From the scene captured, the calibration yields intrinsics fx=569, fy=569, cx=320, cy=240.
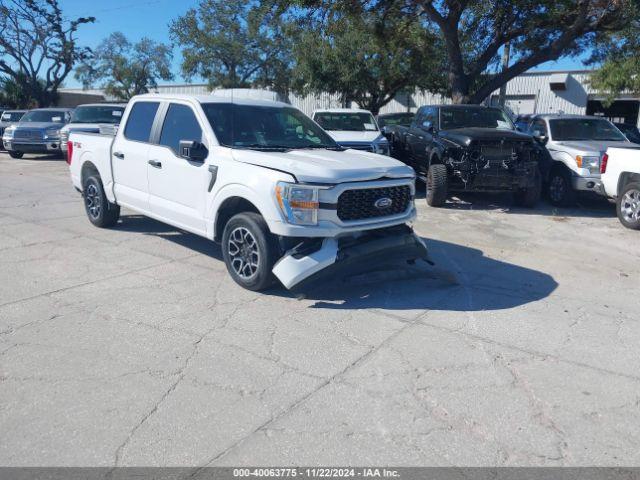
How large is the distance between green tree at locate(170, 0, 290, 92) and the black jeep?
2101 cm

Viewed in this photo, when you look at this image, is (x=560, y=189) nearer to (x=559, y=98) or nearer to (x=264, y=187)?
(x=264, y=187)

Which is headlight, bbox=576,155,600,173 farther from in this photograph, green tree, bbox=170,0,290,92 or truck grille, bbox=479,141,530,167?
green tree, bbox=170,0,290,92

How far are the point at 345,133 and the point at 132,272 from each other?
735 centimetres

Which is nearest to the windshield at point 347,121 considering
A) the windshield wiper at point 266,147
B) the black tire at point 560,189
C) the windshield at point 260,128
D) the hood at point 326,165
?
the black tire at point 560,189

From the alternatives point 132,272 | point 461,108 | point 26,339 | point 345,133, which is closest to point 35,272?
point 132,272

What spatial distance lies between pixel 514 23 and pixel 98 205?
14095 millimetres

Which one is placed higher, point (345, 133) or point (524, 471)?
point (345, 133)

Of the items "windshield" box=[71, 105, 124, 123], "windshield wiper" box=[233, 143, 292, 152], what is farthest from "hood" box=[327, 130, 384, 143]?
"windshield" box=[71, 105, 124, 123]

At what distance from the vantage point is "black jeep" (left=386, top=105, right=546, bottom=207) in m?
9.98

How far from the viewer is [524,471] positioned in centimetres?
299

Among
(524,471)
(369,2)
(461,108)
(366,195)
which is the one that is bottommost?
(524,471)

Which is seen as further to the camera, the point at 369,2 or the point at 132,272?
the point at 369,2

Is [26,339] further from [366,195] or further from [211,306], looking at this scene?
[366,195]

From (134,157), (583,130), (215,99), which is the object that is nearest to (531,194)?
(583,130)
